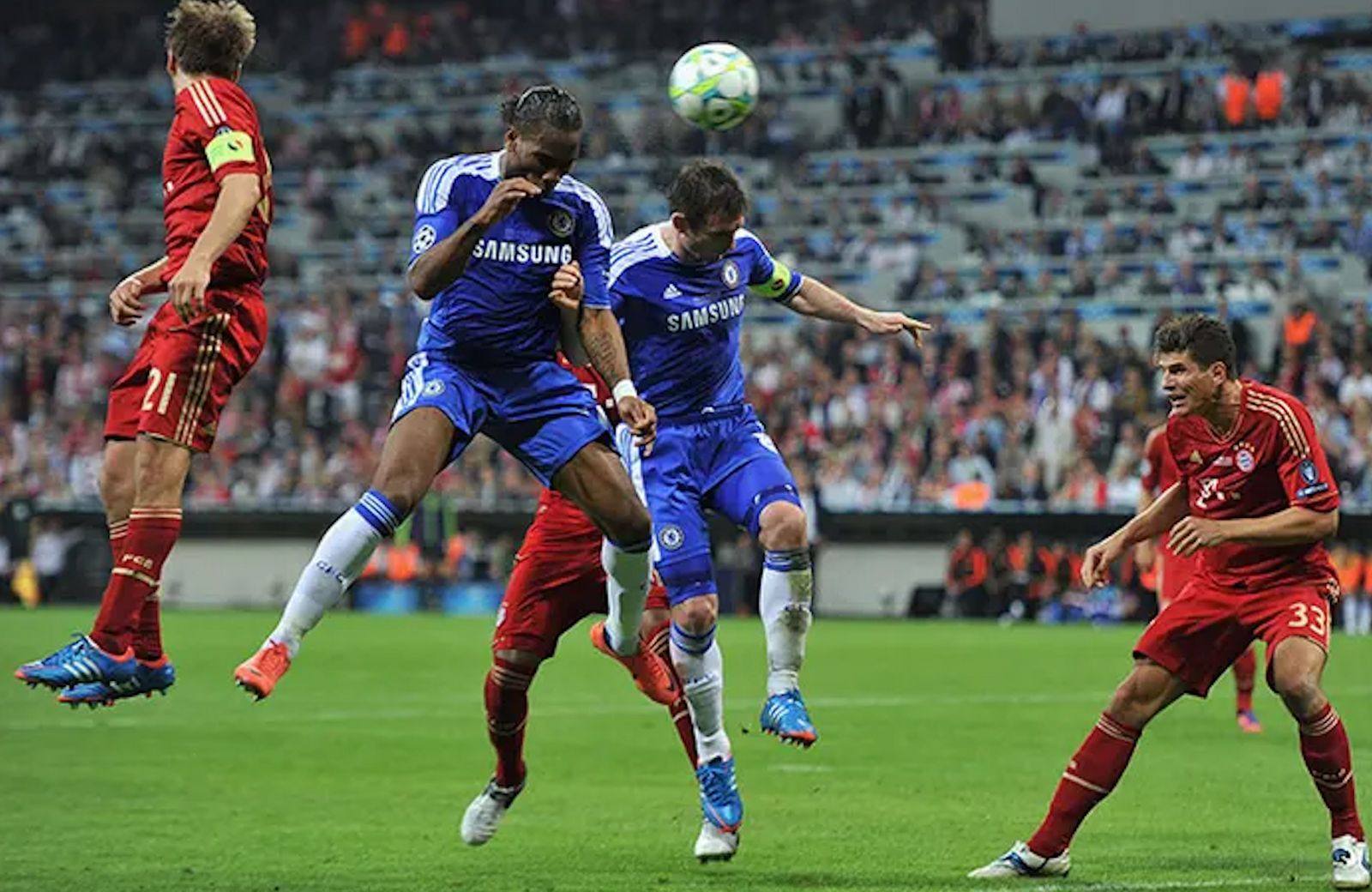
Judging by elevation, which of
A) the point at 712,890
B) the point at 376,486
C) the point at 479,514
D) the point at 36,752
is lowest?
the point at 479,514

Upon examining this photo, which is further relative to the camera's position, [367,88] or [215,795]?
[367,88]

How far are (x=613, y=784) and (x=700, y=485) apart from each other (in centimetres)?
324

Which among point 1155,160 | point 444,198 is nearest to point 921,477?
point 1155,160

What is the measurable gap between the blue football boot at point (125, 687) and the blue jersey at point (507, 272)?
68.6 inches

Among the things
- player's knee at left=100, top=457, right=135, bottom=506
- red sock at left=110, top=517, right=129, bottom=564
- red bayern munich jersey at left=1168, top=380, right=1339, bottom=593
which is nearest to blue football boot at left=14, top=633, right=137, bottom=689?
red sock at left=110, top=517, right=129, bottom=564

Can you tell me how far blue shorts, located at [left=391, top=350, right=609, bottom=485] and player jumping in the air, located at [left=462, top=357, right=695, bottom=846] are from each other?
951mm

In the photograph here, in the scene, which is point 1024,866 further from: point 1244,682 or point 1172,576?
point 1244,682

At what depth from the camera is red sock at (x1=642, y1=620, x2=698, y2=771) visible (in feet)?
35.4

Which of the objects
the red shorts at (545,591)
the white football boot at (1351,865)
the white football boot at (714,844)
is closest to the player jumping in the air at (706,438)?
the white football boot at (714,844)

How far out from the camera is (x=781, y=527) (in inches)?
405

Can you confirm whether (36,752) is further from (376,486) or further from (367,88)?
(367,88)

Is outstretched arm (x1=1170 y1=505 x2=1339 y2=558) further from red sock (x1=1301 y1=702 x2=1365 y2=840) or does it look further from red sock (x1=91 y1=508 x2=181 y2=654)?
red sock (x1=91 y1=508 x2=181 y2=654)

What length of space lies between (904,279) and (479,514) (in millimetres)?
7490

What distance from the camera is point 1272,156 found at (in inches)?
1372
